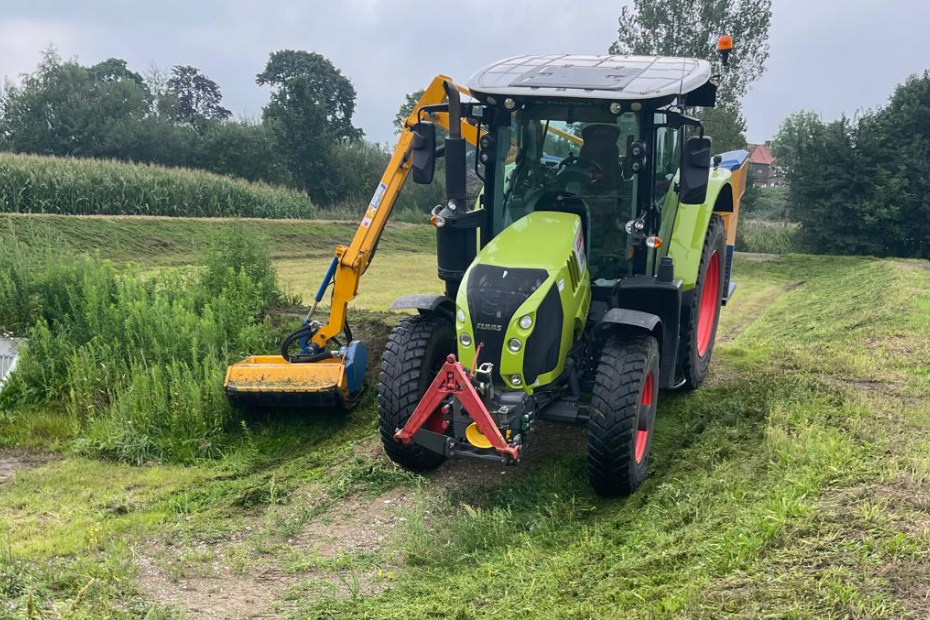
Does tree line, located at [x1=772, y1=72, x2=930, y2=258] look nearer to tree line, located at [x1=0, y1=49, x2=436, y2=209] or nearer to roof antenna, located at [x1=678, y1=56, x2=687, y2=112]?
tree line, located at [x1=0, y1=49, x2=436, y2=209]

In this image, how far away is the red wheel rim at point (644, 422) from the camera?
17.1 ft

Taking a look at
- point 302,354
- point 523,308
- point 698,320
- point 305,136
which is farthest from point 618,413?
point 305,136

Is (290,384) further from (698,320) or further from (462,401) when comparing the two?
(698,320)

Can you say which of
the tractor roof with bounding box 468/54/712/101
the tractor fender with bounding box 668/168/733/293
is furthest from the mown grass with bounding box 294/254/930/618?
the tractor roof with bounding box 468/54/712/101

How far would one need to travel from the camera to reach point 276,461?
22.2ft

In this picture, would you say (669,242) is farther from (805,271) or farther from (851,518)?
(805,271)

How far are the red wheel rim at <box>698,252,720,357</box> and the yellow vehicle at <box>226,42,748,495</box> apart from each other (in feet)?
2.82

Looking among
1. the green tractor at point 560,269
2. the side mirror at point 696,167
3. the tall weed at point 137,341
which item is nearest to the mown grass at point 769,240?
the tall weed at point 137,341

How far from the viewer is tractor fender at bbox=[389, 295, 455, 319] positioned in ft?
18.2

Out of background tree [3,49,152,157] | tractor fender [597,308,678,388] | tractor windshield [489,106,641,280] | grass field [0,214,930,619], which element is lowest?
grass field [0,214,930,619]

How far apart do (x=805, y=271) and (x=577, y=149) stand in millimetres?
17130

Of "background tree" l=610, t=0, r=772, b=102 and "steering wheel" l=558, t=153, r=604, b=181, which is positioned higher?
"background tree" l=610, t=0, r=772, b=102

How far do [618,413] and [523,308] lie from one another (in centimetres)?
83

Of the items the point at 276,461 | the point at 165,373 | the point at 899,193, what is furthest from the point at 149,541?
the point at 899,193
